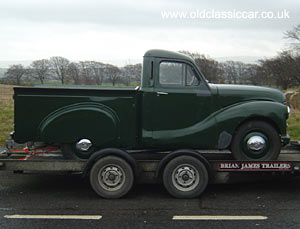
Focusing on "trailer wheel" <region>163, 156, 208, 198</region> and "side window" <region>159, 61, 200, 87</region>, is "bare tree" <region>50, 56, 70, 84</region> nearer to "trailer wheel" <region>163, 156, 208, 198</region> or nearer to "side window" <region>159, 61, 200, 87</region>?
"side window" <region>159, 61, 200, 87</region>

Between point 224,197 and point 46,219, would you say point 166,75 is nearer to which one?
point 224,197

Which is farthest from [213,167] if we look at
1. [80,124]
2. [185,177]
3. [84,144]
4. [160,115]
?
[80,124]

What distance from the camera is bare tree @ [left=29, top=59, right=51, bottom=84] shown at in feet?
54.1

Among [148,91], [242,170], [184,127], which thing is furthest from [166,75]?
[242,170]

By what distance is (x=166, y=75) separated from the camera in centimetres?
586

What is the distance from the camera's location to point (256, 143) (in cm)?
575

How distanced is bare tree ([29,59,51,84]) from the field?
1.70 meters

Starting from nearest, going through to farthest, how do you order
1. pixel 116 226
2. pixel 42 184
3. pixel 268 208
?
pixel 116 226, pixel 268 208, pixel 42 184

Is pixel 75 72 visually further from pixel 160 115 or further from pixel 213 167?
pixel 213 167

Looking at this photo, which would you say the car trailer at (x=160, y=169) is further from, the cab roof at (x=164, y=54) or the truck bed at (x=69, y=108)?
the cab roof at (x=164, y=54)

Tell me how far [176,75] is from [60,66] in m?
10.7

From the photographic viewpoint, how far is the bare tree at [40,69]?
16.5 meters

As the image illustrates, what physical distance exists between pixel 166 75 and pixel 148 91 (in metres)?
0.41

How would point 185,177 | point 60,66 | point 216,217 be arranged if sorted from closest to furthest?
1. point 216,217
2. point 185,177
3. point 60,66
